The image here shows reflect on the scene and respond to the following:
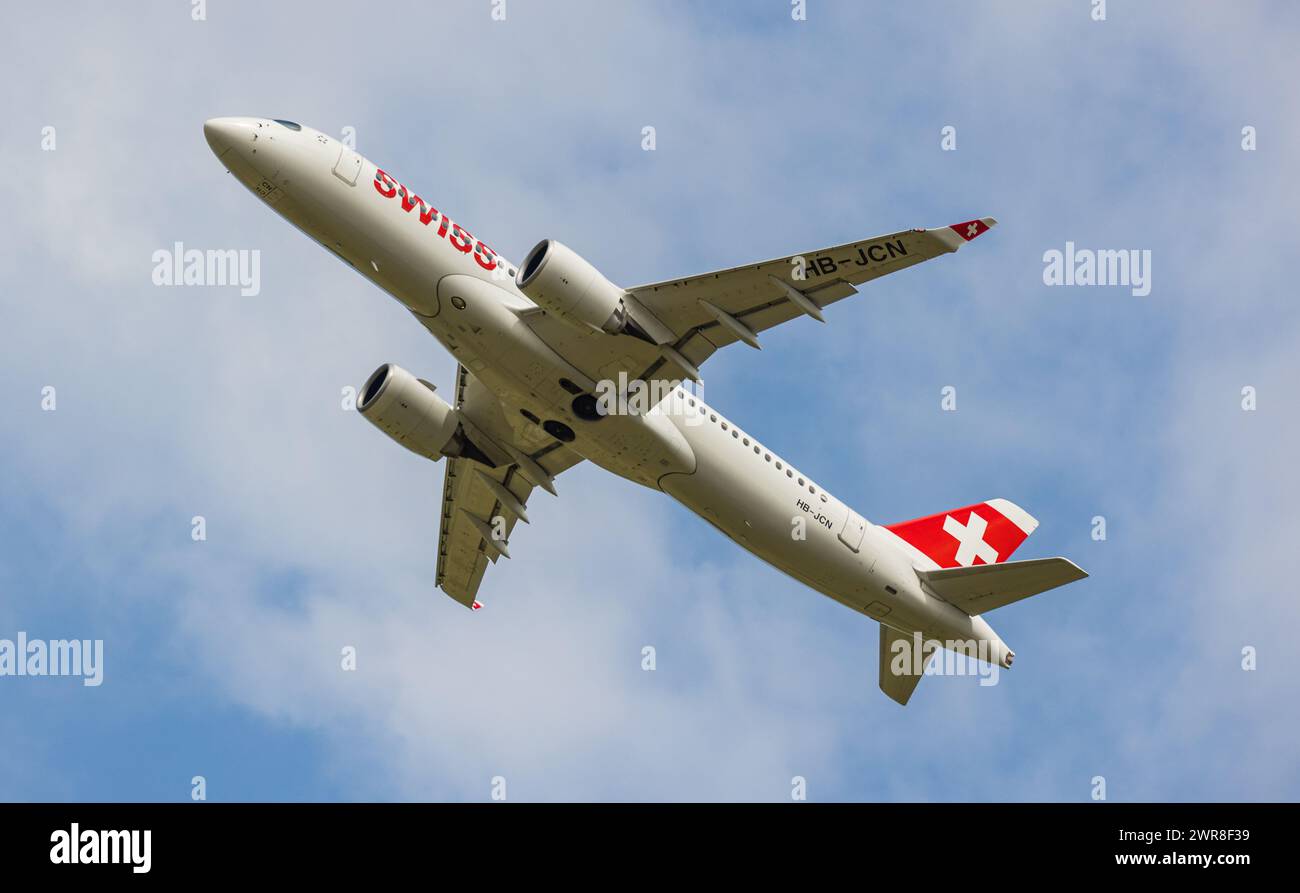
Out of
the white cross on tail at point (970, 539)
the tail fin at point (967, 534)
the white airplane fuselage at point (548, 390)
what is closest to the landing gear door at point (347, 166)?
the white airplane fuselage at point (548, 390)

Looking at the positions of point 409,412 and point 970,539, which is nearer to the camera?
point 409,412

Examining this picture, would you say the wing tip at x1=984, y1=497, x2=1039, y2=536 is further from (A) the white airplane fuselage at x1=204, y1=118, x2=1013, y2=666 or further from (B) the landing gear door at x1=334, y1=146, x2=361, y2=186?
(B) the landing gear door at x1=334, y1=146, x2=361, y2=186

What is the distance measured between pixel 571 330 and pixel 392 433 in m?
7.95

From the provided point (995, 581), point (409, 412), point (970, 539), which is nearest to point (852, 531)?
point (995, 581)

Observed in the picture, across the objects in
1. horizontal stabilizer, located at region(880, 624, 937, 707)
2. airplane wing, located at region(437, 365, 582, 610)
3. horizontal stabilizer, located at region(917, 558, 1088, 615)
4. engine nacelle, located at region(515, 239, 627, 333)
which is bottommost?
horizontal stabilizer, located at region(880, 624, 937, 707)

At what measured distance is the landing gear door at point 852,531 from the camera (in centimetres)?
4191

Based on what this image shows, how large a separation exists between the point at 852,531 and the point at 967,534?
586cm

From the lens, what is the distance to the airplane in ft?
119

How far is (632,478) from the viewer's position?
41.1 m

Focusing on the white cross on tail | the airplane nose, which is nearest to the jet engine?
the airplane nose

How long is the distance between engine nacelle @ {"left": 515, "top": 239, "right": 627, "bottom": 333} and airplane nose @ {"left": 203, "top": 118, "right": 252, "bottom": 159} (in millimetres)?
7706

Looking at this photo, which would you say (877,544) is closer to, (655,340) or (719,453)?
(719,453)

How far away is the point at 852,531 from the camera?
42.1 metres

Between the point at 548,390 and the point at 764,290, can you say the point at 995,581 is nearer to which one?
the point at 764,290
